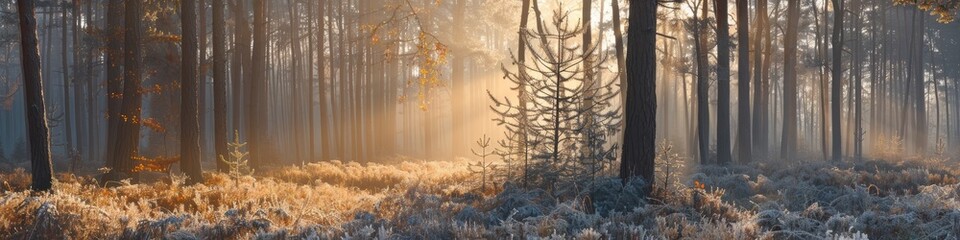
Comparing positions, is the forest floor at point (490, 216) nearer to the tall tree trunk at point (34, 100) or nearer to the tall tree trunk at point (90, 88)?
the tall tree trunk at point (34, 100)

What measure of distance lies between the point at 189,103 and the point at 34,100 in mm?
3719

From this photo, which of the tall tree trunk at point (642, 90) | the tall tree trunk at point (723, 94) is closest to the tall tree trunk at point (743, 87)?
the tall tree trunk at point (723, 94)

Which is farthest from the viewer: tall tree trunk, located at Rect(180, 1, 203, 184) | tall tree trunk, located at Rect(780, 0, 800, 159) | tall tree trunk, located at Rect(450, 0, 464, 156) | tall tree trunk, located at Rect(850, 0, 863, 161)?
tall tree trunk, located at Rect(450, 0, 464, 156)

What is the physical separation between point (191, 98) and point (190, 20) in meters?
1.52

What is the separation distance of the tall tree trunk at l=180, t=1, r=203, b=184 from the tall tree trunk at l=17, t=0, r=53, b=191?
341 cm

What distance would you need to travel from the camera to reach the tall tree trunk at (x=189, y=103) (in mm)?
13977

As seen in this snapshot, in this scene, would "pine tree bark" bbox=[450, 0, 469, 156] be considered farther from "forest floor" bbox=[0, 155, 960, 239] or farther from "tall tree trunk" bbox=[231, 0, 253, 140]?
"forest floor" bbox=[0, 155, 960, 239]

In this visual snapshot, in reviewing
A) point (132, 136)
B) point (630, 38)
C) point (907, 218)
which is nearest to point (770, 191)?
point (630, 38)

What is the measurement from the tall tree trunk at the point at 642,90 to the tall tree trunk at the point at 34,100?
8483 millimetres

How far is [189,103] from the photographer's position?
1412 cm

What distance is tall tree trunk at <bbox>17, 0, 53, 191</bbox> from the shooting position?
10.4m

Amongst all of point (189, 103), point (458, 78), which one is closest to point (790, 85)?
point (458, 78)

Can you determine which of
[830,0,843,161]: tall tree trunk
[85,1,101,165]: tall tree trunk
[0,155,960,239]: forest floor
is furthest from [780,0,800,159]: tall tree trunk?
[85,1,101,165]: tall tree trunk

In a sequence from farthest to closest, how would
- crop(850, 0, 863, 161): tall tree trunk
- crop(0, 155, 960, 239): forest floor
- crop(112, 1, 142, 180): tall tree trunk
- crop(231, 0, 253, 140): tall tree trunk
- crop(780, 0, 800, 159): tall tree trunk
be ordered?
crop(850, 0, 863, 161): tall tree trunk → crop(780, 0, 800, 159): tall tree trunk → crop(231, 0, 253, 140): tall tree trunk → crop(112, 1, 142, 180): tall tree trunk → crop(0, 155, 960, 239): forest floor
